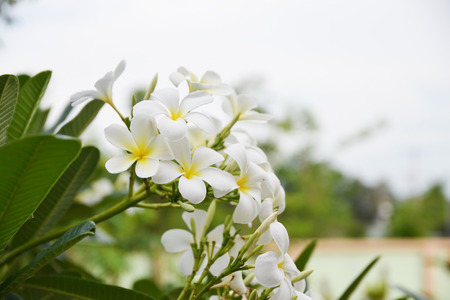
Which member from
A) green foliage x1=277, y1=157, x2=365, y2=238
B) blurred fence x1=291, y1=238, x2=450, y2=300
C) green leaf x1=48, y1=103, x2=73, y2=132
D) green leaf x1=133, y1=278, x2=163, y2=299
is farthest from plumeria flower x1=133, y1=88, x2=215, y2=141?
blurred fence x1=291, y1=238, x2=450, y2=300

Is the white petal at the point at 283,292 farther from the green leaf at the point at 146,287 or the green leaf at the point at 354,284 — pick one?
the green leaf at the point at 146,287

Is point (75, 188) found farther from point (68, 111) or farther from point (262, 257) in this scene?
point (262, 257)

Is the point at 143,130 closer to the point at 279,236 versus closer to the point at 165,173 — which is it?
the point at 165,173

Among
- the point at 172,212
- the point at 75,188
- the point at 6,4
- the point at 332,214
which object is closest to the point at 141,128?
the point at 75,188

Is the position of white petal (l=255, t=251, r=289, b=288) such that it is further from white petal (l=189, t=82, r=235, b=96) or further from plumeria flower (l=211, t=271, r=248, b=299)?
white petal (l=189, t=82, r=235, b=96)

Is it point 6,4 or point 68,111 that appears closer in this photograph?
point 68,111

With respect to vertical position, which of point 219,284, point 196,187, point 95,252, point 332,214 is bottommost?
point 332,214

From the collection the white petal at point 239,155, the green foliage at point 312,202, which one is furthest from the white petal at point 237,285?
the green foliage at point 312,202

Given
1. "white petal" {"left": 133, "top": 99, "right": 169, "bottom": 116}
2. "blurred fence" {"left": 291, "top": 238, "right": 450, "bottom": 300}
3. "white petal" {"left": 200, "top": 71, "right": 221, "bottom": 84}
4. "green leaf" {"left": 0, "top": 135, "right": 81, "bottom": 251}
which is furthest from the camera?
"blurred fence" {"left": 291, "top": 238, "right": 450, "bottom": 300}
